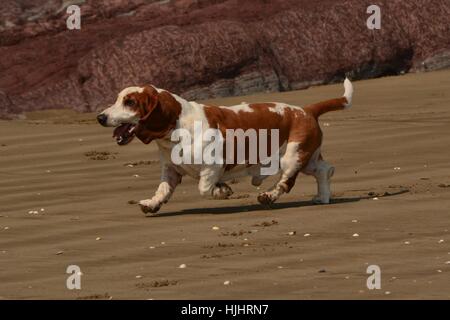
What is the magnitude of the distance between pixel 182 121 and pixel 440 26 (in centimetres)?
1097

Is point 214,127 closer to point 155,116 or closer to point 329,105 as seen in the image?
point 155,116

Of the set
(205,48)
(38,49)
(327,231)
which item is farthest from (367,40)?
(327,231)

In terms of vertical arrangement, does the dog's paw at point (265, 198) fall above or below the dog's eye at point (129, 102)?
below

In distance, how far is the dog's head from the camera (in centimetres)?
1381

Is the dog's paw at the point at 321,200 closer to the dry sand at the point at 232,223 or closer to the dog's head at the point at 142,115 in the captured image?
the dry sand at the point at 232,223

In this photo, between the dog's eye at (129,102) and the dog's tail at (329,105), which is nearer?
the dog's eye at (129,102)

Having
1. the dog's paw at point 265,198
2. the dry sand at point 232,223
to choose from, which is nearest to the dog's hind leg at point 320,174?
the dry sand at point 232,223

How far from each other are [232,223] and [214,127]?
1.15 metres

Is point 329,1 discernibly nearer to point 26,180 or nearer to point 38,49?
point 38,49

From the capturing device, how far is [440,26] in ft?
79.4

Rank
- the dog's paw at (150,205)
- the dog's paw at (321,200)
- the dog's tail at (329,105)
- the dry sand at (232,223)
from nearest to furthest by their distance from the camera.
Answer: the dry sand at (232,223)
the dog's paw at (150,205)
the dog's paw at (321,200)
the dog's tail at (329,105)

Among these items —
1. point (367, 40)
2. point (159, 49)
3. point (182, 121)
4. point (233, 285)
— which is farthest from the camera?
point (367, 40)

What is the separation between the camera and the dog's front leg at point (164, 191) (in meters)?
13.8

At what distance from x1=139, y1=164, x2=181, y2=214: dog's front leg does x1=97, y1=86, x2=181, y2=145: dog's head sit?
343 mm
